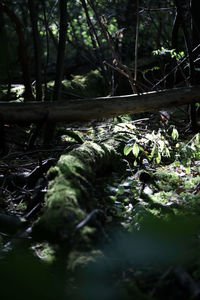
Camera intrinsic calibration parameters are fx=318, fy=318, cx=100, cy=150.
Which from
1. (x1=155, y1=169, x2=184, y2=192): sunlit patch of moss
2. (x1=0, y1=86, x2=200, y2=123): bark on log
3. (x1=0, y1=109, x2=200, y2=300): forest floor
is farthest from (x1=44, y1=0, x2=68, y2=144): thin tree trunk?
(x1=155, y1=169, x2=184, y2=192): sunlit patch of moss

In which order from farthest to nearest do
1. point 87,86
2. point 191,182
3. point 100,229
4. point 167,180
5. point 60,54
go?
point 87,86 < point 60,54 < point 167,180 < point 191,182 < point 100,229

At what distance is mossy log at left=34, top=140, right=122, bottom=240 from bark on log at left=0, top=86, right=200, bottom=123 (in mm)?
820

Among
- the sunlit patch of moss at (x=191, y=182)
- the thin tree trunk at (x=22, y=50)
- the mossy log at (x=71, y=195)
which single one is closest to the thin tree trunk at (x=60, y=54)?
the mossy log at (x=71, y=195)

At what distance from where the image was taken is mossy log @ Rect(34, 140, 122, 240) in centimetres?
189

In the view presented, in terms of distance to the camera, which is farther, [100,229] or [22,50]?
[22,50]

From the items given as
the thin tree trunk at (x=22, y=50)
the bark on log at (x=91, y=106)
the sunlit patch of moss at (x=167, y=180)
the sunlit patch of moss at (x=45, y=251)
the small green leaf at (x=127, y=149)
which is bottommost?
the sunlit patch of moss at (x=167, y=180)

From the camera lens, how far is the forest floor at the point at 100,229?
1448mm

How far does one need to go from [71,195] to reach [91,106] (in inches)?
80.1

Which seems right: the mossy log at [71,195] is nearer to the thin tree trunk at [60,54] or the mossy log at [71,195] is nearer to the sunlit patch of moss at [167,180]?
the sunlit patch of moss at [167,180]

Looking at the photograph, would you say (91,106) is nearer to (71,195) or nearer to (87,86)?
(71,195)

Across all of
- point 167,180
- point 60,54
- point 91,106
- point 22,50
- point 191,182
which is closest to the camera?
point 191,182

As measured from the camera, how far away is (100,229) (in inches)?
74.3

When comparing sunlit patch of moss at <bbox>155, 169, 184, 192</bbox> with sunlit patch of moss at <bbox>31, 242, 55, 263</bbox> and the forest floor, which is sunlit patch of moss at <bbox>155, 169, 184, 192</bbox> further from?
sunlit patch of moss at <bbox>31, 242, 55, 263</bbox>

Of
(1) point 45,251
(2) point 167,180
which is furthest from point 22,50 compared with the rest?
(1) point 45,251
